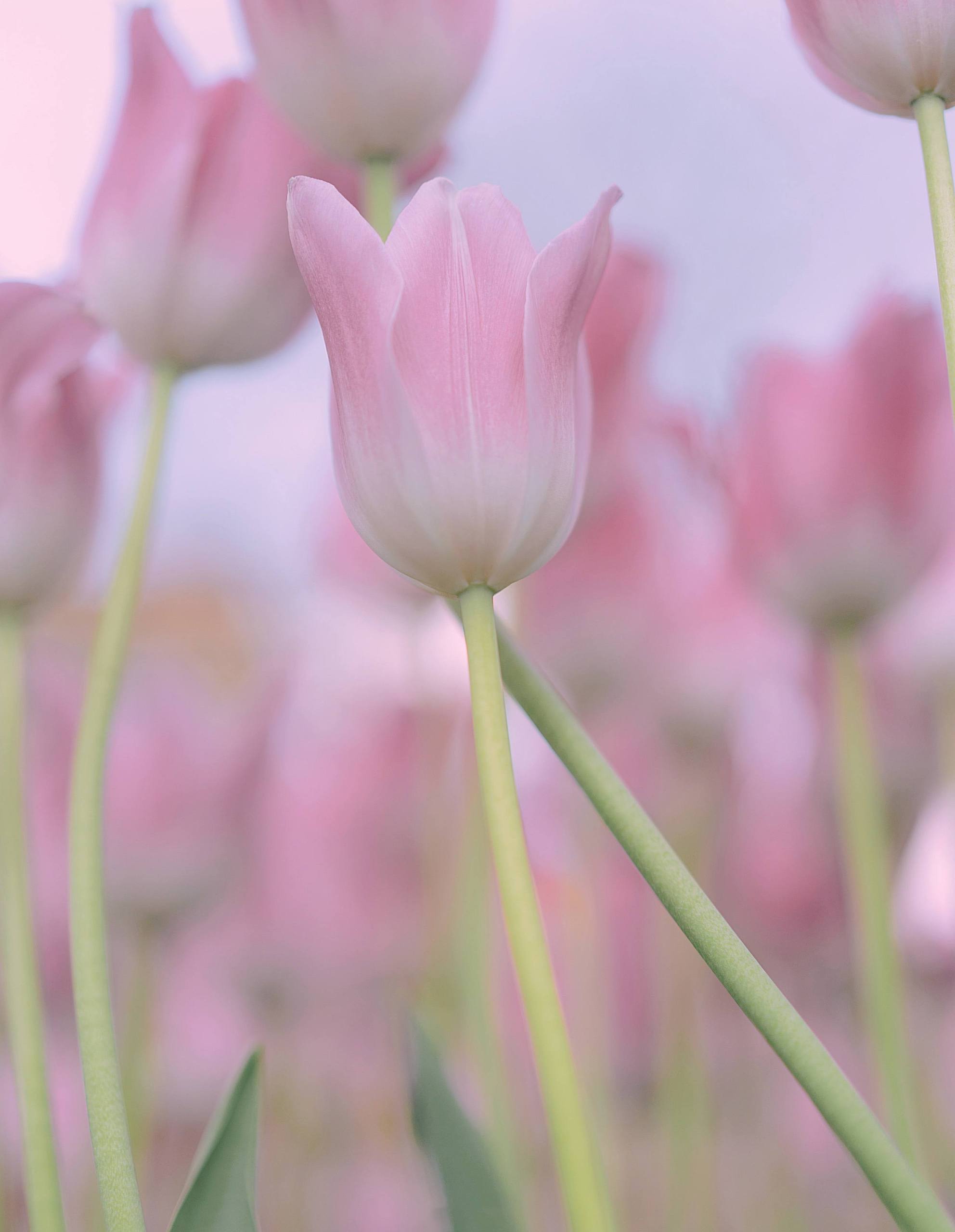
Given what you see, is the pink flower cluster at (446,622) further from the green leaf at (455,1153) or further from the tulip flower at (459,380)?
the green leaf at (455,1153)

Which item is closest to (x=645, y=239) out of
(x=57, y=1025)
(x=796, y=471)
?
(x=796, y=471)

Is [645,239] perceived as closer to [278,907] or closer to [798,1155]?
[278,907]

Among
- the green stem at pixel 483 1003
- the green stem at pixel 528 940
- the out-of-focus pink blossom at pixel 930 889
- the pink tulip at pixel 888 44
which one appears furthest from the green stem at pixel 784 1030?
the out-of-focus pink blossom at pixel 930 889

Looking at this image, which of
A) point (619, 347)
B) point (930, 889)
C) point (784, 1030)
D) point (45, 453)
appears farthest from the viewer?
point (930, 889)

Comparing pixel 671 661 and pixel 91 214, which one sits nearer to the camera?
pixel 91 214

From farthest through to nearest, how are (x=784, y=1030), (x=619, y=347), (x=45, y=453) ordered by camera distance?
(x=619, y=347)
(x=45, y=453)
(x=784, y=1030)

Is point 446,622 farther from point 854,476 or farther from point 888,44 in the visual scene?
point 888,44

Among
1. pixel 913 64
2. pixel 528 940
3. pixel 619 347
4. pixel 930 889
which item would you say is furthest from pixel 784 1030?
pixel 930 889

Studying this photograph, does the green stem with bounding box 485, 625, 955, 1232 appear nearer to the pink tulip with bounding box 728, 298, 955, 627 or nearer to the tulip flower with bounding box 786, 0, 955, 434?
the tulip flower with bounding box 786, 0, 955, 434
